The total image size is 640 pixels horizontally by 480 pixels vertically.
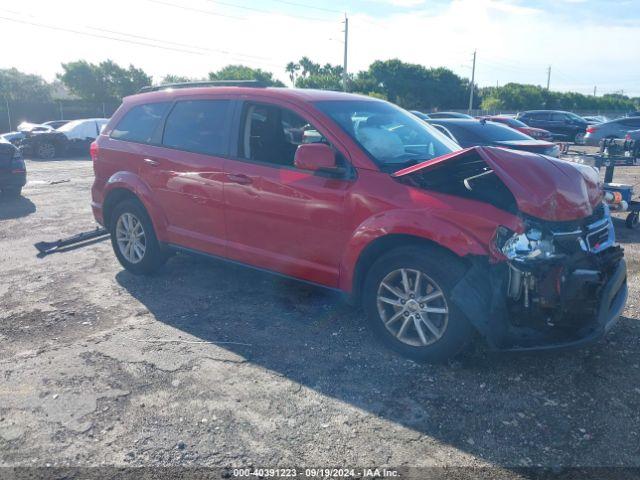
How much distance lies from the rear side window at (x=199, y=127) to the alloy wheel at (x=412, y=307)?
2037mm

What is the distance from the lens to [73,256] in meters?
6.67

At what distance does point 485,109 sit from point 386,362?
187 feet

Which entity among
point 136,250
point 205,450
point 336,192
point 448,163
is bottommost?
point 205,450

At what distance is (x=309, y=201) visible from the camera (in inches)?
168

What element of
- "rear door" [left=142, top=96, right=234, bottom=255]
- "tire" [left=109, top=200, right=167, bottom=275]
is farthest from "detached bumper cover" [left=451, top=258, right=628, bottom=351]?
"tire" [left=109, top=200, right=167, bottom=275]

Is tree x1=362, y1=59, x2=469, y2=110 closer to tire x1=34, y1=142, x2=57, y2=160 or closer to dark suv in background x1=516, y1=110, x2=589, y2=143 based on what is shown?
dark suv in background x1=516, y1=110, x2=589, y2=143

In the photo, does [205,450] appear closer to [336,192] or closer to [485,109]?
[336,192]

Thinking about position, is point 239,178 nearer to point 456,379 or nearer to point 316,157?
point 316,157

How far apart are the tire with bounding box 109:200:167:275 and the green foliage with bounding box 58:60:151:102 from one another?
4923cm

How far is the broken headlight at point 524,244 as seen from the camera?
344 centimetres

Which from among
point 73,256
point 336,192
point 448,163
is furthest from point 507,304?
point 73,256

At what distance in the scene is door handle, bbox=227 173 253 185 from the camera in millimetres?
4629

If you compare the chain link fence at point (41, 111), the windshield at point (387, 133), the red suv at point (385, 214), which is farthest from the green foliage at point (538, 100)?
the red suv at point (385, 214)

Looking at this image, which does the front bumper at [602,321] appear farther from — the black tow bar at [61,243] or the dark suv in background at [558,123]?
the dark suv in background at [558,123]
